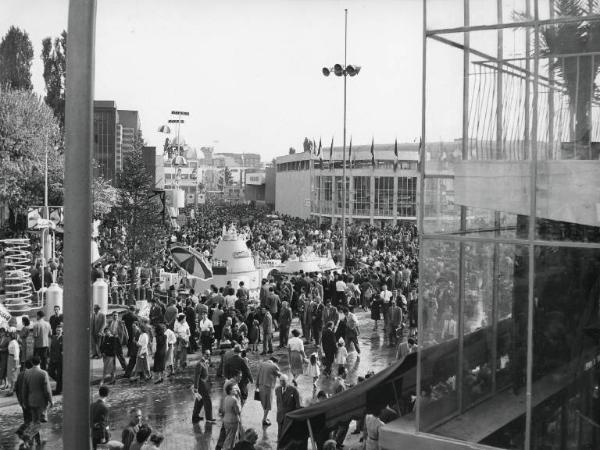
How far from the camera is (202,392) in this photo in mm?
11508

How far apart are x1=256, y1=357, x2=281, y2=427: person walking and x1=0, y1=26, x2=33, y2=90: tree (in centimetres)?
4864

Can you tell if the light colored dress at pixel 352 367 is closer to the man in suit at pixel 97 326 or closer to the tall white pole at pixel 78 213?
the man in suit at pixel 97 326

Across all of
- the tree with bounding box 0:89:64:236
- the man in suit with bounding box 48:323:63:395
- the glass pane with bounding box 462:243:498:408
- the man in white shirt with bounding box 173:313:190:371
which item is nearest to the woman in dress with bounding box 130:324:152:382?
the man in white shirt with bounding box 173:313:190:371

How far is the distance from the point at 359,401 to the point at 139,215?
1942cm

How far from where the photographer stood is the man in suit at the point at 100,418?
941 cm

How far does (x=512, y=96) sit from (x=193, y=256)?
14395 millimetres

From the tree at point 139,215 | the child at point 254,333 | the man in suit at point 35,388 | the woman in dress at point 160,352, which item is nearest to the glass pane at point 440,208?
the man in suit at point 35,388

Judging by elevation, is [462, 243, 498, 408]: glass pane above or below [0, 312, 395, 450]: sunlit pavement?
above

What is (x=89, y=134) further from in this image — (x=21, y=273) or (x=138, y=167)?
(x=138, y=167)

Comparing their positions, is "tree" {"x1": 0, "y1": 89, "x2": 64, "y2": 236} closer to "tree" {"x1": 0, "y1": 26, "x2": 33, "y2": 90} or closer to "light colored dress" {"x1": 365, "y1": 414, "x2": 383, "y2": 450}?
"tree" {"x1": 0, "y1": 26, "x2": 33, "y2": 90}

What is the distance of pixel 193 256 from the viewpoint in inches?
811

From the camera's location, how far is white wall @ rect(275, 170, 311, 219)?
76875mm

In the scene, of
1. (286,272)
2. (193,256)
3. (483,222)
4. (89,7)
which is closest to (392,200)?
(286,272)

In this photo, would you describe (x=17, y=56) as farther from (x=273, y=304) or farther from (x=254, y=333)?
(x=254, y=333)
